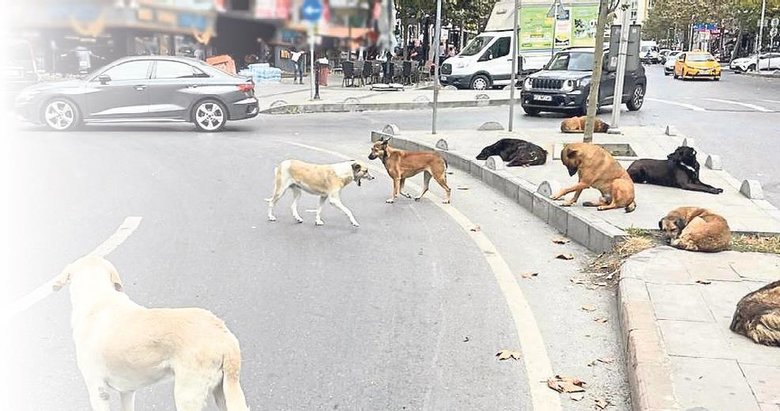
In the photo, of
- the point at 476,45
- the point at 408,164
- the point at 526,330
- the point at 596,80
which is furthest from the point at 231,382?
the point at 476,45

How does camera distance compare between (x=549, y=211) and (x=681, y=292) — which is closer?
(x=681, y=292)

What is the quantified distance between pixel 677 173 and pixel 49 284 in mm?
6492

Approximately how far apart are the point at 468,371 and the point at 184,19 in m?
2.79

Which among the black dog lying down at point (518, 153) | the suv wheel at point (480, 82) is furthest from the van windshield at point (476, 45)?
the black dog lying down at point (518, 153)

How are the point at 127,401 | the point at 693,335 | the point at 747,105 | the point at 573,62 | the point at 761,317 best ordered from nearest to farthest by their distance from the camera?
the point at 127,401 → the point at 761,317 → the point at 693,335 → the point at 573,62 → the point at 747,105

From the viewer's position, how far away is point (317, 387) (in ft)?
12.5

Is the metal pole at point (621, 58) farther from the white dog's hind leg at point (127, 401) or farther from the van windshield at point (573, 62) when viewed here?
the white dog's hind leg at point (127, 401)

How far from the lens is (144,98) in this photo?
13.9m

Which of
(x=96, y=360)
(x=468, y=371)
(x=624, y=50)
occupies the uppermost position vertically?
(x=624, y=50)

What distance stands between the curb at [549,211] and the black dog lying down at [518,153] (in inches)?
14.6

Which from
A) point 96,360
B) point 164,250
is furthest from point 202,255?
point 96,360

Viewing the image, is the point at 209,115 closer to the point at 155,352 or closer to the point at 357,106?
the point at 357,106

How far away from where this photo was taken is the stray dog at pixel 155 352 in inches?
101

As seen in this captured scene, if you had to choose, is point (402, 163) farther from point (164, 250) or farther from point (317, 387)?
point (317, 387)
